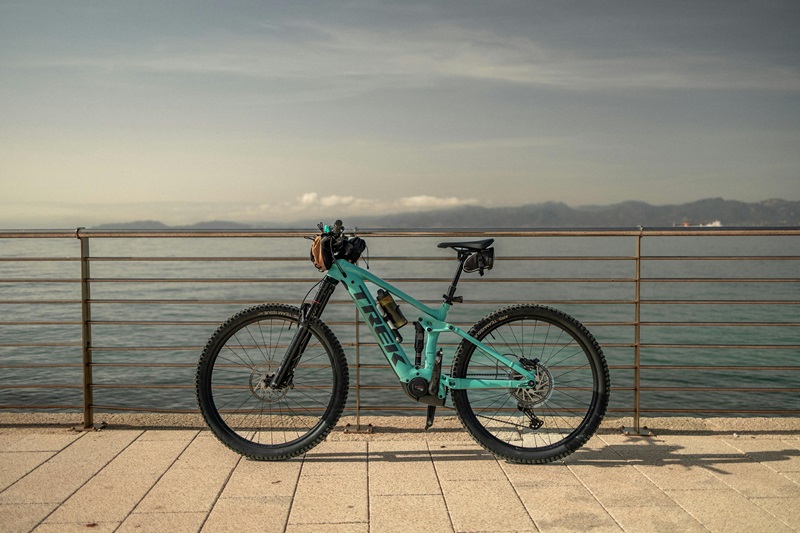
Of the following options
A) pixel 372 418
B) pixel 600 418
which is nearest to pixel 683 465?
pixel 600 418

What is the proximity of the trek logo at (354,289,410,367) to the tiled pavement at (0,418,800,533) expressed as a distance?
1.76ft

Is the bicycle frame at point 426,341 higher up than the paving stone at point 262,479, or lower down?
higher up

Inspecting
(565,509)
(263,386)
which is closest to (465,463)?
(565,509)

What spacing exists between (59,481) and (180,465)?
545 millimetres

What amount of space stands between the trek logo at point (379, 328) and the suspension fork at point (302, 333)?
161mm

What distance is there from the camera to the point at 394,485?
3.34 metres

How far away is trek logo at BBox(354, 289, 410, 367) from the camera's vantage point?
12.0ft

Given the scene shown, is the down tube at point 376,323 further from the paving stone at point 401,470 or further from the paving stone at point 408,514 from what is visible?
the paving stone at point 408,514

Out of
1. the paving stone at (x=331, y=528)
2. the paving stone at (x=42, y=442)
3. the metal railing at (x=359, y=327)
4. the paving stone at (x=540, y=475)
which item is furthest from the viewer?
the metal railing at (x=359, y=327)

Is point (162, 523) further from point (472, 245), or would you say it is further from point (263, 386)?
point (472, 245)

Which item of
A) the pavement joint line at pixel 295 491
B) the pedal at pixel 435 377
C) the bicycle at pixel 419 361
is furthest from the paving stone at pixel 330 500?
the pedal at pixel 435 377

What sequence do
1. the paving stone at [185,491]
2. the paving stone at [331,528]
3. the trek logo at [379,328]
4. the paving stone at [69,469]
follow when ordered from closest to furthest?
the paving stone at [331,528] < the paving stone at [185,491] < the paving stone at [69,469] < the trek logo at [379,328]

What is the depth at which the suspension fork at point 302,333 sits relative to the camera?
3654mm

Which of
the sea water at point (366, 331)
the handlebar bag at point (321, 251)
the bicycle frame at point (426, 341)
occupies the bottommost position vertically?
the sea water at point (366, 331)
